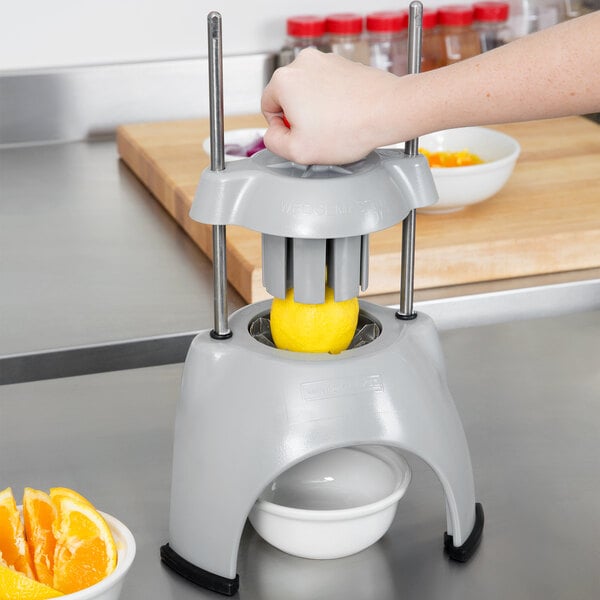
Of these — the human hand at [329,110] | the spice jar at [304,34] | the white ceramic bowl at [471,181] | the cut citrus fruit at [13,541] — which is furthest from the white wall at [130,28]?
the cut citrus fruit at [13,541]

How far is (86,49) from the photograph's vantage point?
1.80 m

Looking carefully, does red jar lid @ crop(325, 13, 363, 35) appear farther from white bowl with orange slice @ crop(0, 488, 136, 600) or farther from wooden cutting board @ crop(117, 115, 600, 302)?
white bowl with orange slice @ crop(0, 488, 136, 600)

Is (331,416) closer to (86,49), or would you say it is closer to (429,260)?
(429,260)

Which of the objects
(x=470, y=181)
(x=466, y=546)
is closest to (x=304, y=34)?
(x=470, y=181)

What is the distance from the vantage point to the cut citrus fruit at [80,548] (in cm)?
66

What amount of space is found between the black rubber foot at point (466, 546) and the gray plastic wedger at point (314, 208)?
7.9 inches

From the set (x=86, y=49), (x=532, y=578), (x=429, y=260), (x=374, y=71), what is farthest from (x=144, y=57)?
(x=532, y=578)

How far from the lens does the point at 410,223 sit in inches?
30.7

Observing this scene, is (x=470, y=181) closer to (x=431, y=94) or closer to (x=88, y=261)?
(x=88, y=261)

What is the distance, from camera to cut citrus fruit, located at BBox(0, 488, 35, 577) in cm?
68

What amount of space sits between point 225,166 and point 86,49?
1.17 m

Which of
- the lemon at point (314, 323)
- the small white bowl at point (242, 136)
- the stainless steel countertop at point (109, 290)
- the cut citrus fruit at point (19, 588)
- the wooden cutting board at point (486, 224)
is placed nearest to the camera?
the cut citrus fruit at point (19, 588)

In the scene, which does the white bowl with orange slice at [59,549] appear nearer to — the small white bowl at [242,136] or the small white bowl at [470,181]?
the small white bowl at [470,181]

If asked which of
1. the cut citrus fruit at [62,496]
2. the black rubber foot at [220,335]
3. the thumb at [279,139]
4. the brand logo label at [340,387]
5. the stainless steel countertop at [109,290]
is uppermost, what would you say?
the thumb at [279,139]
